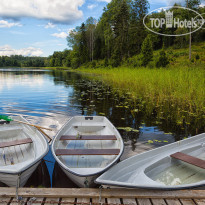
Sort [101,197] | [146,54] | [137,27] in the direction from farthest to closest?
[137,27] → [146,54] → [101,197]

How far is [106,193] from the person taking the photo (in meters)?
2.54

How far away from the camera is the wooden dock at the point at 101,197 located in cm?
243

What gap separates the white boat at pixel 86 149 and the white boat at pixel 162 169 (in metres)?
0.21

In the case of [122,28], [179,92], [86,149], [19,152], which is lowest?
[19,152]

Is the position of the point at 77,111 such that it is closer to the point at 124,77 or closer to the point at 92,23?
the point at 124,77

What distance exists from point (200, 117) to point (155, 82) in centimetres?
374

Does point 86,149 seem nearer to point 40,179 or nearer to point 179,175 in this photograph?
point 40,179

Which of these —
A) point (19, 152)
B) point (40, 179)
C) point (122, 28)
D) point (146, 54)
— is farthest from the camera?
point (122, 28)

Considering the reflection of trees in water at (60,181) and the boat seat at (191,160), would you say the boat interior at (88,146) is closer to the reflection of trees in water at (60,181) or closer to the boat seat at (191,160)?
the reflection of trees in water at (60,181)

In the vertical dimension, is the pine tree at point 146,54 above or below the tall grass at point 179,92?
above

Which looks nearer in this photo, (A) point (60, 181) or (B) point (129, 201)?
(B) point (129, 201)

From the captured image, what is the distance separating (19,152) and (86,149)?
137cm

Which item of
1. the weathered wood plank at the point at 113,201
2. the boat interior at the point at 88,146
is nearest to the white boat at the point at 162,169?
the weathered wood plank at the point at 113,201

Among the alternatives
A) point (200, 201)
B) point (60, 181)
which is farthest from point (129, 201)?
point (60, 181)
